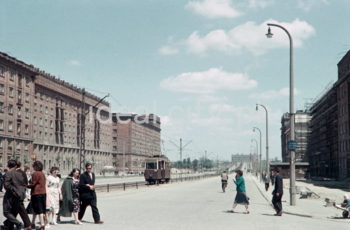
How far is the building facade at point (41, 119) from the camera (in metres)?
76.6

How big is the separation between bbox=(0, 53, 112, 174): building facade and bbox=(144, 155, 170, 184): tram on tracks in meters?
19.7

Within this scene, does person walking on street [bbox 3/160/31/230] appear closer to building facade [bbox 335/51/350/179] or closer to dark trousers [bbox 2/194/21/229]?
dark trousers [bbox 2/194/21/229]

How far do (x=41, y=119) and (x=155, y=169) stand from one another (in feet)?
163

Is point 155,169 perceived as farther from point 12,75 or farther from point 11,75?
point 12,75

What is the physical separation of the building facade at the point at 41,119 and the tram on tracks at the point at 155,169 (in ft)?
64.7

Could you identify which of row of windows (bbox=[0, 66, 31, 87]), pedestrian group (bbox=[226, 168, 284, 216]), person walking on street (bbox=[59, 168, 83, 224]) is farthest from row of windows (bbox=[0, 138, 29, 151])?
person walking on street (bbox=[59, 168, 83, 224])

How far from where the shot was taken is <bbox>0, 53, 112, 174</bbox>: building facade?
76625mm

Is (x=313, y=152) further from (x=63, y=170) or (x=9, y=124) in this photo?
(x=9, y=124)

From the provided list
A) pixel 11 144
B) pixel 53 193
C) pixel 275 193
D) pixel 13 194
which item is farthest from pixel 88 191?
pixel 11 144

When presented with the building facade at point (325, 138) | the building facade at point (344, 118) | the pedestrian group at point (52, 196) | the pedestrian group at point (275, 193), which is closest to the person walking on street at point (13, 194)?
the pedestrian group at point (52, 196)

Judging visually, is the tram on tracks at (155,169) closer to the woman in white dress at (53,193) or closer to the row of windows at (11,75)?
the row of windows at (11,75)

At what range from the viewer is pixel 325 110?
299 feet

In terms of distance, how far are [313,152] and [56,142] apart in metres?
58.8

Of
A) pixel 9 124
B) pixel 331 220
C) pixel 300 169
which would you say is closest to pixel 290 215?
pixel 331 220
